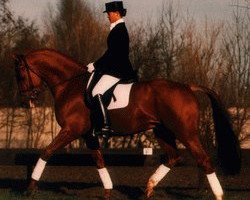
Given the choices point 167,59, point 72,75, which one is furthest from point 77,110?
point 167,59

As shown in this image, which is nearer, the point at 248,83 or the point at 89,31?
the point at 248,83

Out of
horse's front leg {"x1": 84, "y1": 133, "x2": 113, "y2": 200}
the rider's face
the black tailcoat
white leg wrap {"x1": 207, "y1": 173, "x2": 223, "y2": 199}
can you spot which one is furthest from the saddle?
white leg wrap {"x1": 207, "y1": 173, "x2": 223, "y2": 199}

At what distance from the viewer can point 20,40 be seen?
40156 millimetres

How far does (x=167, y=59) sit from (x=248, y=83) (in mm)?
10486

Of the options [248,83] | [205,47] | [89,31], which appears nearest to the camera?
[248,83]

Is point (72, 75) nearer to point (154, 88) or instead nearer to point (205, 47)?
point (154, 88)

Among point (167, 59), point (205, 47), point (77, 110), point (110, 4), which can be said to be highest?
point (110, 4)

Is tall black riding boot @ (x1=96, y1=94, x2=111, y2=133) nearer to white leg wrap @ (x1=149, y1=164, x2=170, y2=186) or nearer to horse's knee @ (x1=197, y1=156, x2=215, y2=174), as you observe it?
white leg wrap @ (x1=149, y1=164, x2=170, y2=186)

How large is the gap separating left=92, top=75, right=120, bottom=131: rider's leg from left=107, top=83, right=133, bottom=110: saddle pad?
0.13m

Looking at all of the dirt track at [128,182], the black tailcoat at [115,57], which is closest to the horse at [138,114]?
the black tailcoat at [115,57]

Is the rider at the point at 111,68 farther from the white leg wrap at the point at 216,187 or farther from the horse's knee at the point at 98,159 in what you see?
the white leg wrap at the point at 216,187

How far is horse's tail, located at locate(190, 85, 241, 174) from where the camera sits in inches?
401

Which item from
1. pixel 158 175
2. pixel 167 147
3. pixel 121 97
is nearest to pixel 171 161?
pixel 167 147

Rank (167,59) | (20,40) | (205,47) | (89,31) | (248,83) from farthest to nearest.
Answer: (89,31) < (20,40) < (167,59) < (205,47) < (248,83)
